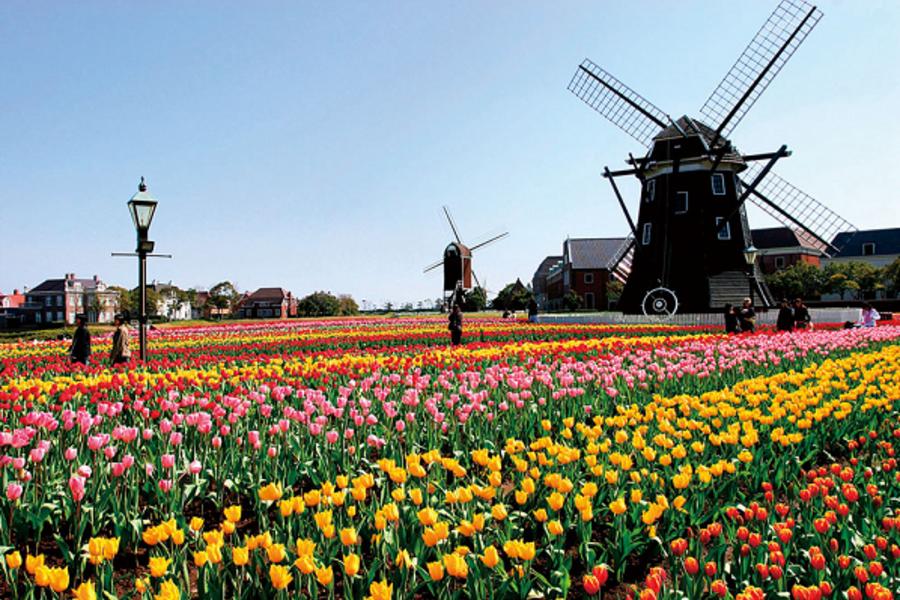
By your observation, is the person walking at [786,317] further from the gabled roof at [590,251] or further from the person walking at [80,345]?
the gabled roof at [590,251]

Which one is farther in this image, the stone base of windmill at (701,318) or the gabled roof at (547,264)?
the gabled roof at (547,264)

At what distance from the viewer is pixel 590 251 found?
86.1 meters

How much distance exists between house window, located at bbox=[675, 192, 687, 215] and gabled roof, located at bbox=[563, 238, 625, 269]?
56.6m

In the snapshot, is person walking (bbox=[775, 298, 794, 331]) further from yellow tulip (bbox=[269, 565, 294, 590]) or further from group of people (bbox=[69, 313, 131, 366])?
yellow tulip (bbox=[269, 565, 294, 590])

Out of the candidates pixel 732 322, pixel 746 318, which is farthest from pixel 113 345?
pixel 746 318

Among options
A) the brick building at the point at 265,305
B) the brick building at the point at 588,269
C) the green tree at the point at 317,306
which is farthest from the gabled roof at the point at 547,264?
the brick building at the point at 265,305

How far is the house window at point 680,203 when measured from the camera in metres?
27.8

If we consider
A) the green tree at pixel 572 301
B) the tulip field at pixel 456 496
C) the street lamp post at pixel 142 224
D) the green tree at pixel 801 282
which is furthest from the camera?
the green tree at pixel 572 301

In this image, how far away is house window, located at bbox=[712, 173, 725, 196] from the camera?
27828mm

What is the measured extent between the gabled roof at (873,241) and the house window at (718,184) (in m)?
71.2

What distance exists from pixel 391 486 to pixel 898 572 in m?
2.94

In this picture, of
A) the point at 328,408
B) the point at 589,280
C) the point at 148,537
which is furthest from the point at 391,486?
the point at 589,280

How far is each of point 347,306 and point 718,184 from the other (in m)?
74.4

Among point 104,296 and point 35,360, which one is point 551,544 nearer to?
point 35,360
